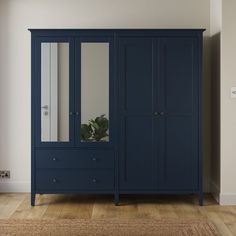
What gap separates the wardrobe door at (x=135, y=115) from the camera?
205 inches

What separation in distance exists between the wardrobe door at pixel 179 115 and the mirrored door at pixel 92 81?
0.58m

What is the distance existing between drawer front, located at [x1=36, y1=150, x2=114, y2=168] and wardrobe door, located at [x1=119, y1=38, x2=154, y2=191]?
15 centimetres

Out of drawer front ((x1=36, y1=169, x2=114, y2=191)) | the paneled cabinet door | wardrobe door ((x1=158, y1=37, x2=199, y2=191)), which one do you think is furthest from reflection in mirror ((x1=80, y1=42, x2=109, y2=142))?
wardrobe door ((x1=158, y1=37, x2=199, y2=191))

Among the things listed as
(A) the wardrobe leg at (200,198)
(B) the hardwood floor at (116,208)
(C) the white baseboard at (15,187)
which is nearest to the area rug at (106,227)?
(B) the hardwood floor at (116,208)

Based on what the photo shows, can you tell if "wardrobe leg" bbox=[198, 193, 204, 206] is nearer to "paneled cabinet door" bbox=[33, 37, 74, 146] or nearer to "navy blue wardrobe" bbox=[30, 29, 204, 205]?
"navy blue wardrobe" bbox=[30, 29, 204, 205]

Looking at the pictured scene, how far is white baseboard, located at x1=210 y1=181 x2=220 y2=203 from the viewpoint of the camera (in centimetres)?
535

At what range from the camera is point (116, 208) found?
5.14 m

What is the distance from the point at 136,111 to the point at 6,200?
170 centimetres

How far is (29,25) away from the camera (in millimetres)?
5762

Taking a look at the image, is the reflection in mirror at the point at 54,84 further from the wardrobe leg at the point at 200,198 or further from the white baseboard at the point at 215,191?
the white baseboard at the point at 215,191

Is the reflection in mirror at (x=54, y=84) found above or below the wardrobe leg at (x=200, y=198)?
above

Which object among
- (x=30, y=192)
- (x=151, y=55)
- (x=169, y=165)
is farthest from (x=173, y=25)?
(x=30, y=192)

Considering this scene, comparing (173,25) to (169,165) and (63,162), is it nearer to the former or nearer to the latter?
(169,165)

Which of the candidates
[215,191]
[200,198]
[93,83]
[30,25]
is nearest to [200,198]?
[200,198]
